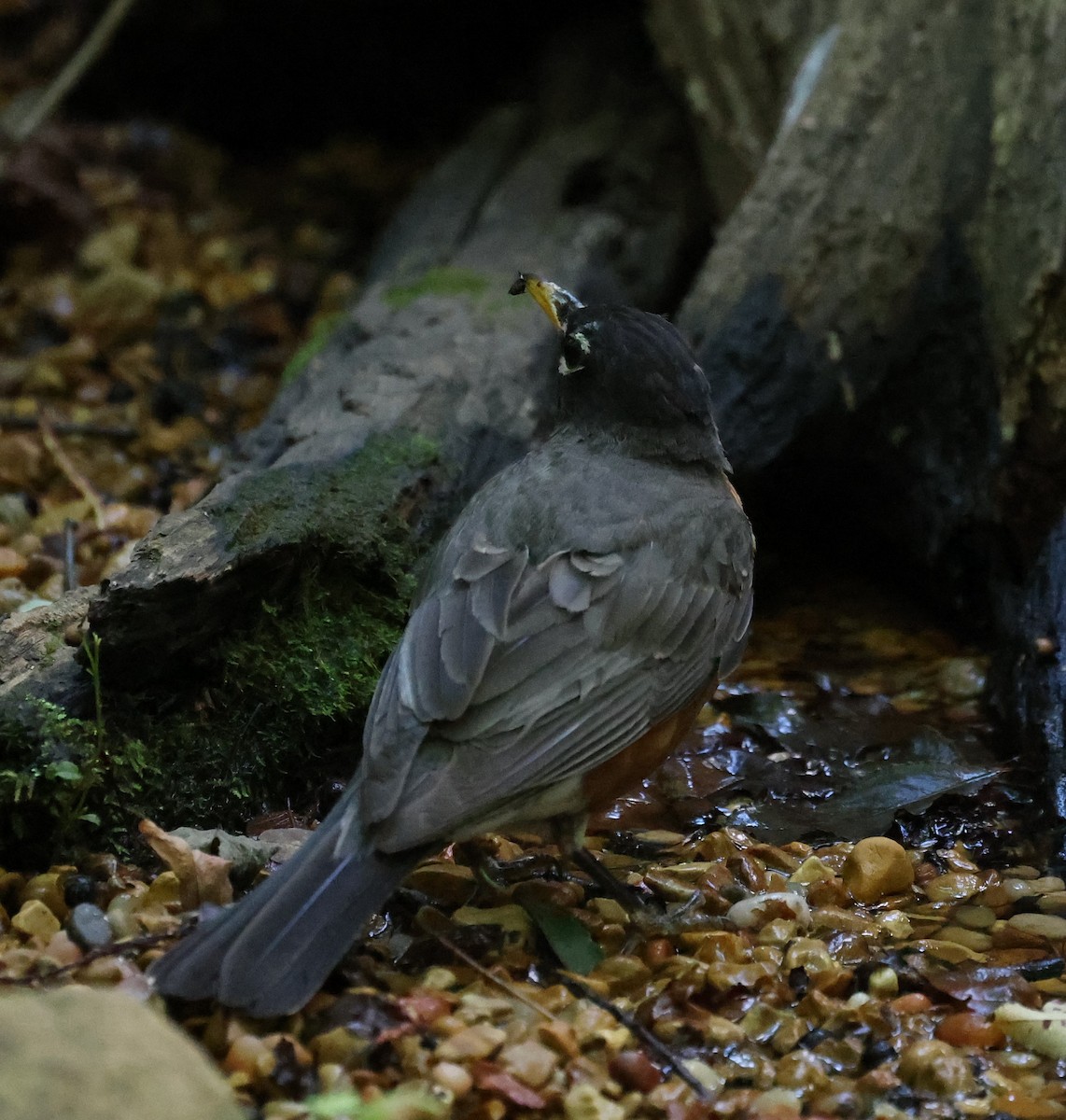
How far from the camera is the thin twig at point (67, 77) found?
7.67 metres

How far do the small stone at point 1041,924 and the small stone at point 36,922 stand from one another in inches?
94.0

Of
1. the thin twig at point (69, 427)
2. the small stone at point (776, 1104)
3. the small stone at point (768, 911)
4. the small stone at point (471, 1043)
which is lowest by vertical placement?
the small stone at point (768, 911)

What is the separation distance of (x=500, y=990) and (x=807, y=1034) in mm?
698

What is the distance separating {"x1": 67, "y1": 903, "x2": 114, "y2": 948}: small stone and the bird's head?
81.8 inches

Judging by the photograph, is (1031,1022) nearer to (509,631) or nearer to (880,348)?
(509,631)

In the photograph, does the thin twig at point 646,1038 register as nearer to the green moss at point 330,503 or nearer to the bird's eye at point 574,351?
the green moss at point 330,503

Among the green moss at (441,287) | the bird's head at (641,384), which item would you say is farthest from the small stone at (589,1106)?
the green moss at (441,287)

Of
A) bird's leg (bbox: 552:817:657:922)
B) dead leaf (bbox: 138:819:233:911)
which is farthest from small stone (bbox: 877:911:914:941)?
dead leaf (bbox: 138:819:233:911)

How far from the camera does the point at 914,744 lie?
4691 mm

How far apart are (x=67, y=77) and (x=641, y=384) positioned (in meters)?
4.97

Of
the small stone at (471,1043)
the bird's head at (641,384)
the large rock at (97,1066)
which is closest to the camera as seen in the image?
the large rock at (97,1066)

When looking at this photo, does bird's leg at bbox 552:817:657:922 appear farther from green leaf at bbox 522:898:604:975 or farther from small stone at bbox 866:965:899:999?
small stone at bbox 866:965:899:999

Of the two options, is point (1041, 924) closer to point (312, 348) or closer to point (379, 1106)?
point (379, 1106)

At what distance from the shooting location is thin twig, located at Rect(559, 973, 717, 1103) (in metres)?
2.89
